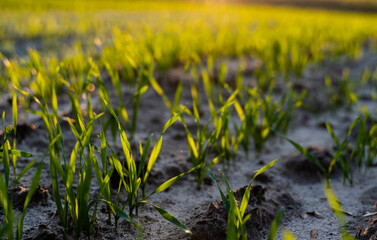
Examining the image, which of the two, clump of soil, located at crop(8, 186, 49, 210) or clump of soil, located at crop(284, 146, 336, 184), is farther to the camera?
clump of soil, located at crop(284, 146, 336, 184)

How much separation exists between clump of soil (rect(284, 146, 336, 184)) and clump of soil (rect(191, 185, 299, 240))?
32cm

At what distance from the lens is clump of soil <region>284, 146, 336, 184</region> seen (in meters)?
1.49

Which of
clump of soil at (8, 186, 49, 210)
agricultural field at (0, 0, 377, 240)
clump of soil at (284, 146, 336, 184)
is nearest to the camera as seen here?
agricultural field at (0, 0, 377, 240)

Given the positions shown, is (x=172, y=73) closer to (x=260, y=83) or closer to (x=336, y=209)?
(x=260, y=83)

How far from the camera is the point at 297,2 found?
2331cm

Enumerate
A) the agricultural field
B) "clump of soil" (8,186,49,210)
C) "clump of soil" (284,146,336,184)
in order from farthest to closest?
"clump of soil" (284,146,336,184) → "clump of soil" (8,186,49,210) → the agricultural field

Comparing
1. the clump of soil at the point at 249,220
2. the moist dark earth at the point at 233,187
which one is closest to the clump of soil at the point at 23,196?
the moist dark earth at the point at 233,187

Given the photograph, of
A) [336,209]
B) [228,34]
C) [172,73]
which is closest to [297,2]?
[228,34]

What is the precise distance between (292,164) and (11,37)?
14.0 ft

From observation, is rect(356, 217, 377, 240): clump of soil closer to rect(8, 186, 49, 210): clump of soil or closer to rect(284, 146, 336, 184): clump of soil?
rect(284, 146, 336, 184): clump of soil

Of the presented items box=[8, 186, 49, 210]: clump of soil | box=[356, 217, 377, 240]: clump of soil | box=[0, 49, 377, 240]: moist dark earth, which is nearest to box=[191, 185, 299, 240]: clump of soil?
box=[0, 49, 377, 240]: moist dark earth

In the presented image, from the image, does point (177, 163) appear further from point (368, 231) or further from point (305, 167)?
point (368, 231)

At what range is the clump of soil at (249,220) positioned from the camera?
3.41 ft

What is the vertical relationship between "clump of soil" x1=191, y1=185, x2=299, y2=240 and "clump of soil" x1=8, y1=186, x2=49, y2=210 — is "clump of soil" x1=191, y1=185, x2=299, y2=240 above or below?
below
